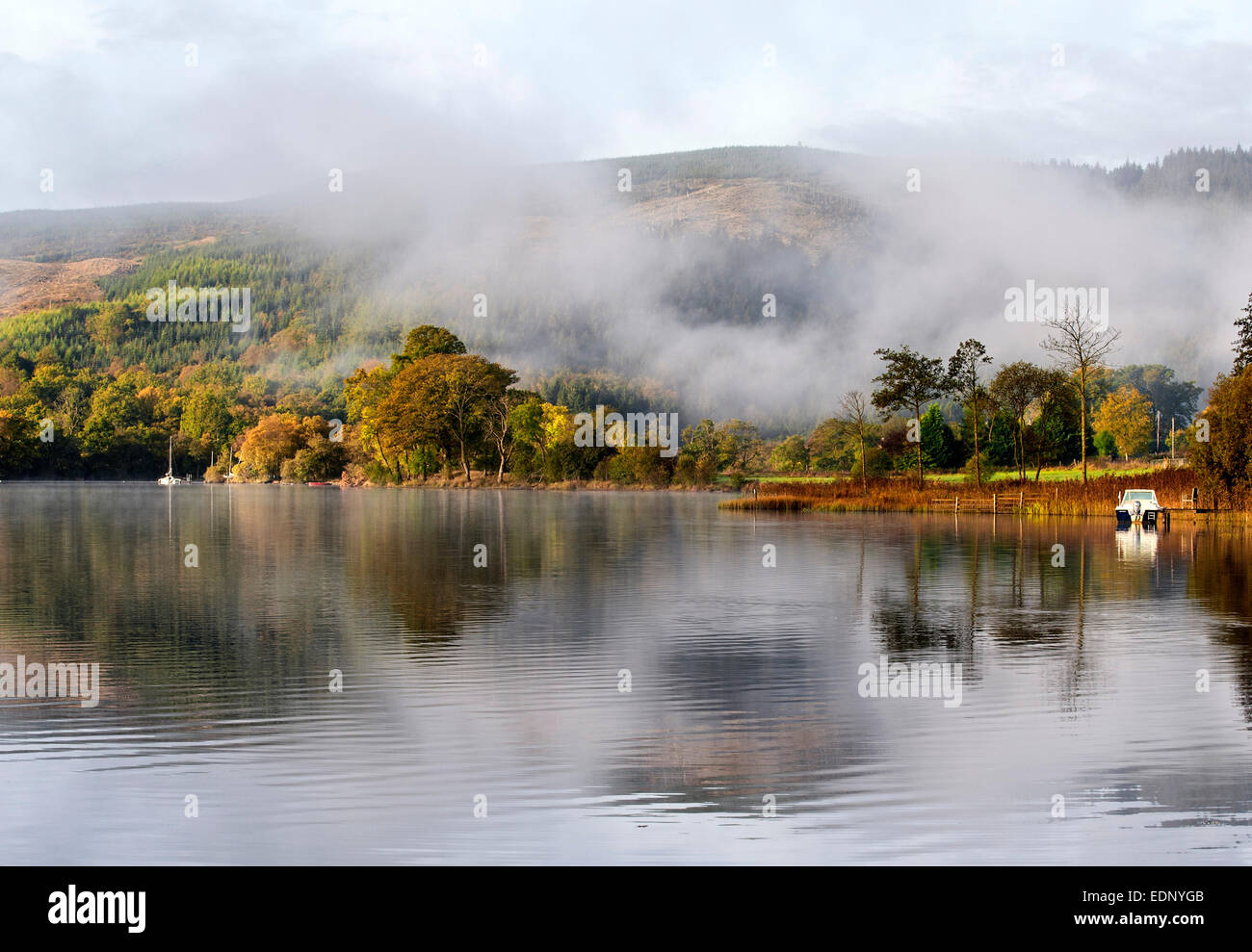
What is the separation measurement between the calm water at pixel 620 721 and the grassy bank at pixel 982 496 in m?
30.3

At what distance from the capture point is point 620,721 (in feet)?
34.8

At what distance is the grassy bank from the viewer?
5247 centimetres

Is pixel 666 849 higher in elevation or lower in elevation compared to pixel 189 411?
lower

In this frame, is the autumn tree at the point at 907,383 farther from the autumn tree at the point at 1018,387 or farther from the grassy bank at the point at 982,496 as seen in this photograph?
the autumn tree at the point at 1018,387

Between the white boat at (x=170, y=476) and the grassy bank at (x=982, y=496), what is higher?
the white boat at (x=170, y=476)

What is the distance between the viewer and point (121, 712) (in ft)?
35.6

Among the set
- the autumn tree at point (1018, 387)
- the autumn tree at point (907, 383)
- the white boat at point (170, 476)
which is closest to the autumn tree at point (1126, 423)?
the autumn tree at point (1018, 387)

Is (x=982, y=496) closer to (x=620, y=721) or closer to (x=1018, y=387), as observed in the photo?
(x=1018, y=387)

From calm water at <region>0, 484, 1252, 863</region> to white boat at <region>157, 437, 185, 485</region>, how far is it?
115 metres

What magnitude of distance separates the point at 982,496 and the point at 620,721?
53994 mm

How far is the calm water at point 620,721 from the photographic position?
24.3ft
